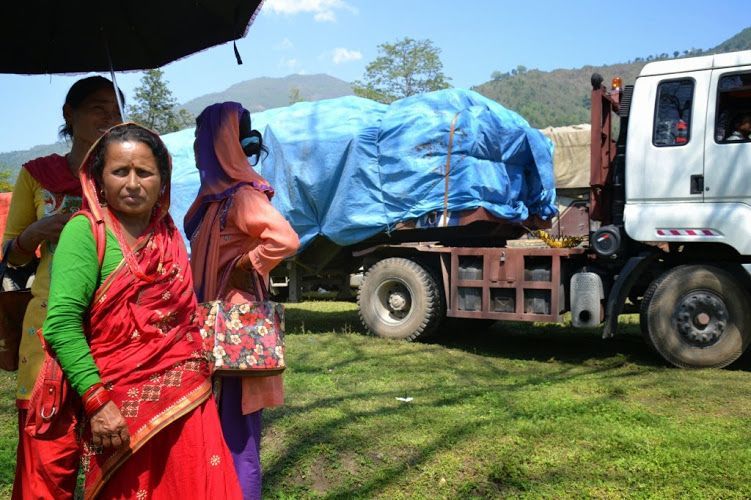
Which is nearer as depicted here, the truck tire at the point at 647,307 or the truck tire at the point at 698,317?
the truck tire at the point at 698,317

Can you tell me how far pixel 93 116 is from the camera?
2426 mm

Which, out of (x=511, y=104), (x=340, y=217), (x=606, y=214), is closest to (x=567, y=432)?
(x=606, y=214)

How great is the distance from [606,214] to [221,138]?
4.75 m

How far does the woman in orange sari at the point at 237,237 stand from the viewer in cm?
250

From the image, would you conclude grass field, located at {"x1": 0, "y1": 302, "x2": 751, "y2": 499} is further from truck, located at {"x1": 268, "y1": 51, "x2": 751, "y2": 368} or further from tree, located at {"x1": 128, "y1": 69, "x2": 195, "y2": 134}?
tree, located at {"x1": 128, "y1": 69, "x2": 195, "y2": 134}

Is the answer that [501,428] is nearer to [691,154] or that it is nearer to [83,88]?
[83,88]

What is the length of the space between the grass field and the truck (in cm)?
47

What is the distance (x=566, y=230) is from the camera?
7.52m

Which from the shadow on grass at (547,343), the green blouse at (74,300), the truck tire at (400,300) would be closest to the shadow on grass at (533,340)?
the shadow on grass at (547,343)

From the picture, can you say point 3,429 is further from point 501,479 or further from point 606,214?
point 606,214

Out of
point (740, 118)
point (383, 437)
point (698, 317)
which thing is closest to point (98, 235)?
point (383, 437)

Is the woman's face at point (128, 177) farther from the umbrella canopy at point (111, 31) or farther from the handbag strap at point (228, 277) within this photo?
the umbrella canopy at point (111, 31)

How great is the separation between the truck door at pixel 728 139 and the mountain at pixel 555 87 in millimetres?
87623

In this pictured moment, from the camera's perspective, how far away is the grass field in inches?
132
